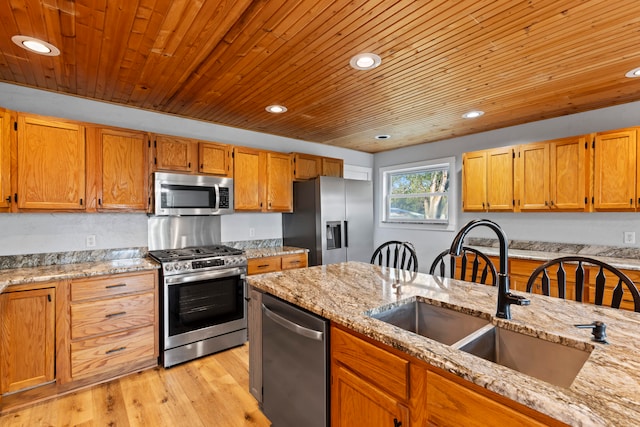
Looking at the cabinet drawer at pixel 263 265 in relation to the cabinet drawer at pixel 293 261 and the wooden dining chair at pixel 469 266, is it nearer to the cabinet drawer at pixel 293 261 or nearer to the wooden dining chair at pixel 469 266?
the cabinet drawer at pixel 293 261

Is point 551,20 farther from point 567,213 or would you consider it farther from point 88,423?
point 88,423

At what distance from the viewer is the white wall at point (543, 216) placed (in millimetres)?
3137

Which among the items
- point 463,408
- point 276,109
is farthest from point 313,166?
point 463,408

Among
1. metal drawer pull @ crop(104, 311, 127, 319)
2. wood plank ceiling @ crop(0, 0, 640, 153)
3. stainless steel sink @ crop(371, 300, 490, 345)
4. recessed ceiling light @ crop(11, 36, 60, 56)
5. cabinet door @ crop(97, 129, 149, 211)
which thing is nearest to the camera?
stainless steel sink @ crop(371, 300, 490, 345)

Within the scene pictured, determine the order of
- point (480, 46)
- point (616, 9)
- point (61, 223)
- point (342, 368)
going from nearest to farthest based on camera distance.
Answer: point (342, 368), point (616, 9), point (480, 46), point (61, 223)

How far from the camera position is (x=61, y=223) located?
2818 mm

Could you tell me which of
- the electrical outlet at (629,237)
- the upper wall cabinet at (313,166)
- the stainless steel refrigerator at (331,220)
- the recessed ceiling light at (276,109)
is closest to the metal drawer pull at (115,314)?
the stainless steel refrigerator at (331,220)

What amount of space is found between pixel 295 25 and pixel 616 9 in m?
1.75

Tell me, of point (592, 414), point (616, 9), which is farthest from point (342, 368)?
point (616, 9)

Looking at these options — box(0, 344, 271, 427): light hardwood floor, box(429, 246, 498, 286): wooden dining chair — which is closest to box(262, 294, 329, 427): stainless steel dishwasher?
box(0, 344, 271, 427): light hardwood floor

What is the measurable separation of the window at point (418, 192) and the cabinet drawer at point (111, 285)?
3834 millimetres

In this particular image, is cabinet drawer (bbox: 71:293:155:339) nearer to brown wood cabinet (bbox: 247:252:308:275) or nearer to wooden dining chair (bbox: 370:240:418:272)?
brown wood cabinet (bbox: 247:252:308:275)

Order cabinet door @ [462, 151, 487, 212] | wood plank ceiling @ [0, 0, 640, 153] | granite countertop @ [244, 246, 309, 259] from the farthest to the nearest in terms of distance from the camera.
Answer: cabinet door @ [462, 151, 487, 212] < granite countertop @ [244, 246, 309, 259] < wood plank ceiling @ [0, 0, 640, 153]

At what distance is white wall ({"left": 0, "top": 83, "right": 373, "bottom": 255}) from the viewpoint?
2633 mm
